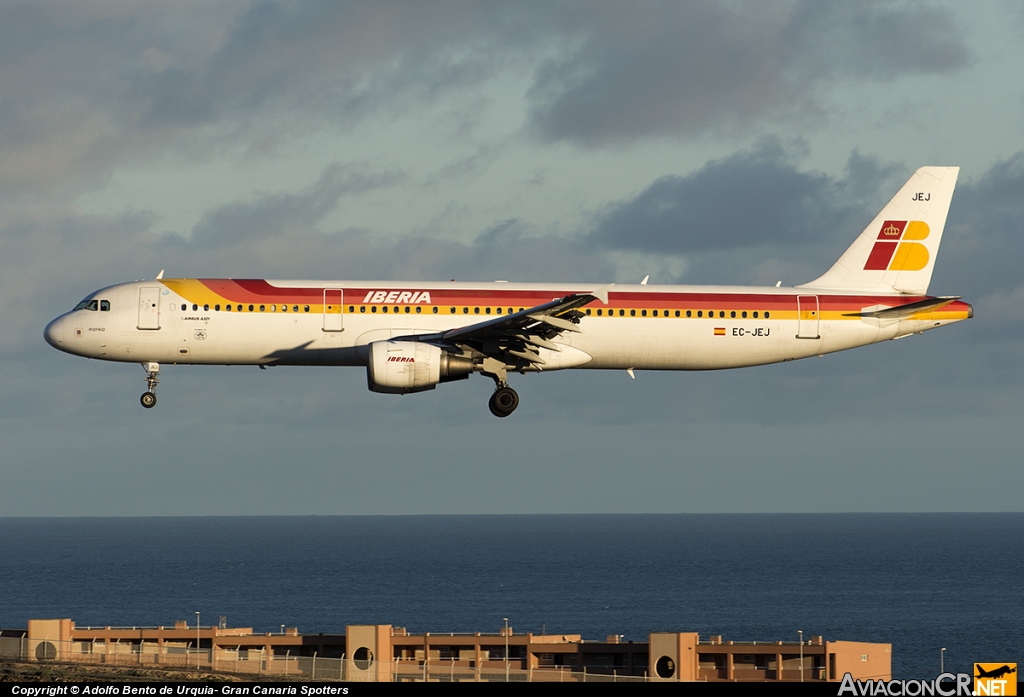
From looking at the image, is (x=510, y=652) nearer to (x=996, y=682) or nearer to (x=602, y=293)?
(x=996, y=682)

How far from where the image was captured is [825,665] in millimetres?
85875

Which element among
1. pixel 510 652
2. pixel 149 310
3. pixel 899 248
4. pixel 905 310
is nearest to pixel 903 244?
pixel 899 248

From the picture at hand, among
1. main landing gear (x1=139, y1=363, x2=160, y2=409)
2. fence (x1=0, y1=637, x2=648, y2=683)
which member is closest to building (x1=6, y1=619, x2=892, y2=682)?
fence (x1=0, y1=637, x2=648, y2=683)

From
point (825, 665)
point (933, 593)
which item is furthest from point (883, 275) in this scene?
point (933, 593)

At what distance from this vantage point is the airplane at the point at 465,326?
1687 inches

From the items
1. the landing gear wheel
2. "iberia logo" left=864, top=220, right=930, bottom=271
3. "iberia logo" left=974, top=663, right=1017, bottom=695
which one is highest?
"iberia logo" left=864, top=220, right=930, bottom=271

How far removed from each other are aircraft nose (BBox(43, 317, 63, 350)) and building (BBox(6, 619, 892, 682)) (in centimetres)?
2821

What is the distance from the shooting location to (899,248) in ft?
162

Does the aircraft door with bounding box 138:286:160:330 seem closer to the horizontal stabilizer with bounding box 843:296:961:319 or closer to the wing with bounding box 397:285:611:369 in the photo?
the wing with bounding box 397:285:611:369

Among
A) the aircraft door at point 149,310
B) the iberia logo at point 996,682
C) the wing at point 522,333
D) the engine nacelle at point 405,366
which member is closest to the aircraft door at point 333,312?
the engine nacelle at point 405,366

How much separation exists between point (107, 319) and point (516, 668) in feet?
185

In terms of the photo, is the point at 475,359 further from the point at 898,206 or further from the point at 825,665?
the point at 825,665

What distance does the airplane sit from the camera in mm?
42844

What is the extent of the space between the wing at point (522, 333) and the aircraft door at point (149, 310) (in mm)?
8878
